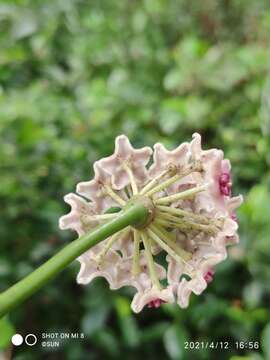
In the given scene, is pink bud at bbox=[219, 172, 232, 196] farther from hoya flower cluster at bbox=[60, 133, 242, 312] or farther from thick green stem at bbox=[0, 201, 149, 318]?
thick green stem at bbox=[0, 201, 149, 318]

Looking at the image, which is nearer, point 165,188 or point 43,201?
point 165,188

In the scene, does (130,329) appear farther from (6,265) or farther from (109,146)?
(109,146)

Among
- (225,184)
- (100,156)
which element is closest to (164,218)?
(225,184)

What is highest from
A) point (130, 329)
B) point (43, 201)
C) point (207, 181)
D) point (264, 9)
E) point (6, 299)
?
point (264, 9)

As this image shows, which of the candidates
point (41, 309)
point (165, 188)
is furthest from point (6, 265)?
point (165, 188)

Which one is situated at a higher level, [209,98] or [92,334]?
[209,98]

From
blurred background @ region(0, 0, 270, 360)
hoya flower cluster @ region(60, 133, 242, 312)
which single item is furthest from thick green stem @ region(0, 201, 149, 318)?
blurred background @ region(0, 0, 270, 360)

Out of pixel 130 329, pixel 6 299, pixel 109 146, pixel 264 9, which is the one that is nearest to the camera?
pixel 6 299
